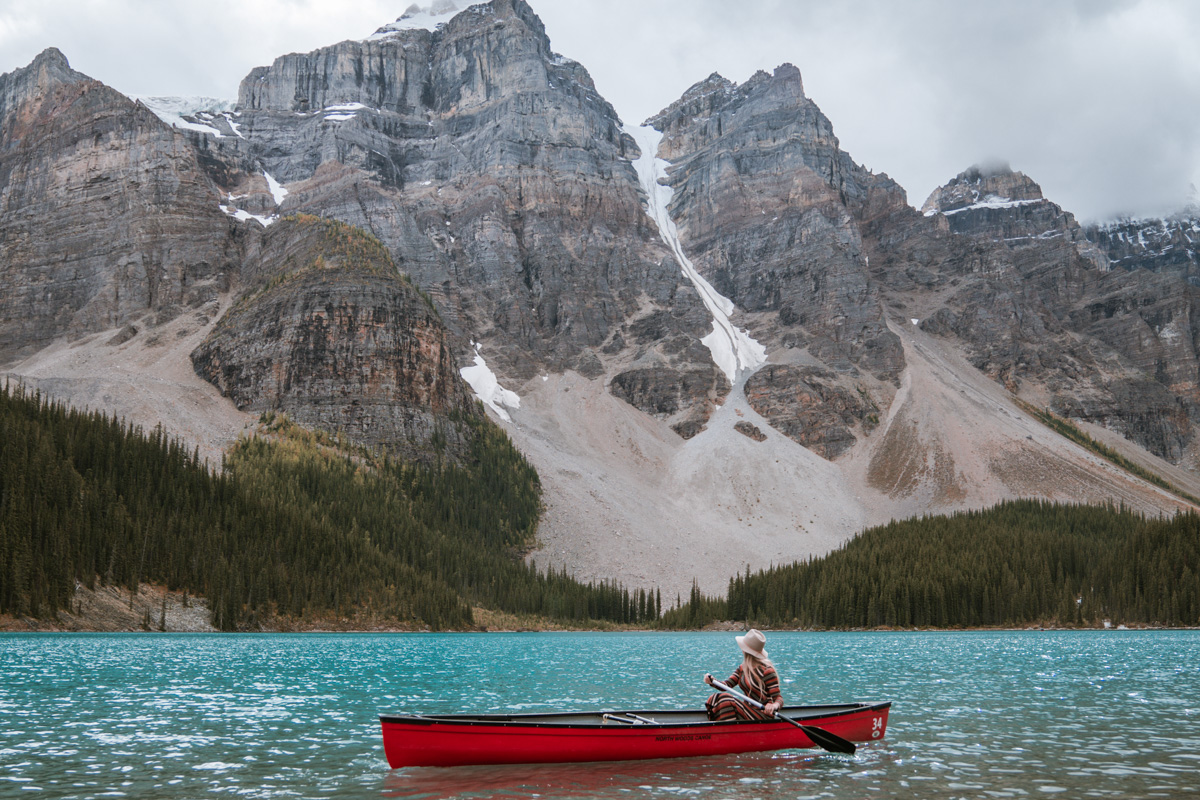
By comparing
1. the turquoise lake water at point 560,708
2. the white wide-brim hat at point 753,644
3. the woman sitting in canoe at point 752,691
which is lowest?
the turquoise lake water at point 560,708

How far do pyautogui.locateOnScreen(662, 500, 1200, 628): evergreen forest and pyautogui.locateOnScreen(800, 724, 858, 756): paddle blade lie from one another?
9352cm

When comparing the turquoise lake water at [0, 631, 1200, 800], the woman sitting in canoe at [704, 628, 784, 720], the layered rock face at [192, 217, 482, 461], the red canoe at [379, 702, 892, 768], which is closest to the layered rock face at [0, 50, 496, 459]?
the layered rock face at [192, 217, 482, 461]

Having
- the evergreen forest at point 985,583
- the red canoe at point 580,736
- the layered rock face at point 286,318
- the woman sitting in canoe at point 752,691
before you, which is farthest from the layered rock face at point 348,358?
the red canoe at point 580,736

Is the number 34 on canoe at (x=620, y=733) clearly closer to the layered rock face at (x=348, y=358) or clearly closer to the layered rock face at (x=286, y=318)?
the layered rock face at (x=348, y=358)

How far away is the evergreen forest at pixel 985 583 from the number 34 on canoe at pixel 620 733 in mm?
92526

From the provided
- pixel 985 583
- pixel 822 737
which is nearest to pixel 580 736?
pixel 822 737

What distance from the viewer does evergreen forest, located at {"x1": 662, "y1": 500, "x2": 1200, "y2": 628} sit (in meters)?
105

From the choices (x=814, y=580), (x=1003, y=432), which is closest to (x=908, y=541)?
(x=814, y=580)

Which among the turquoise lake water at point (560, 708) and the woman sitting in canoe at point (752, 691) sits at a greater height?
the woman sitting in canoe at point (752, 691)

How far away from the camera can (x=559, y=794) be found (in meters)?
17.6

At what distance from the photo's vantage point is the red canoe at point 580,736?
63.7 ft

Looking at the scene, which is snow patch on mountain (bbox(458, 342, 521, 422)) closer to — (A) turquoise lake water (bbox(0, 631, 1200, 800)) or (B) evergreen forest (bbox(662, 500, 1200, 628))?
(B) evergreen forest (bbox(662, 500, 1200, 628))

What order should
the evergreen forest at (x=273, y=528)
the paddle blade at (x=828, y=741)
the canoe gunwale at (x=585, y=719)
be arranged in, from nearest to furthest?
the canoe gunwale at (x=585, y=719) < the paddle blade at (x=828, y=741) < the evergreen forest at (x=273, y=528)

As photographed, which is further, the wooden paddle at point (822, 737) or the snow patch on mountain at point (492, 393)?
the snow patch on mountain at point (492, 393)
